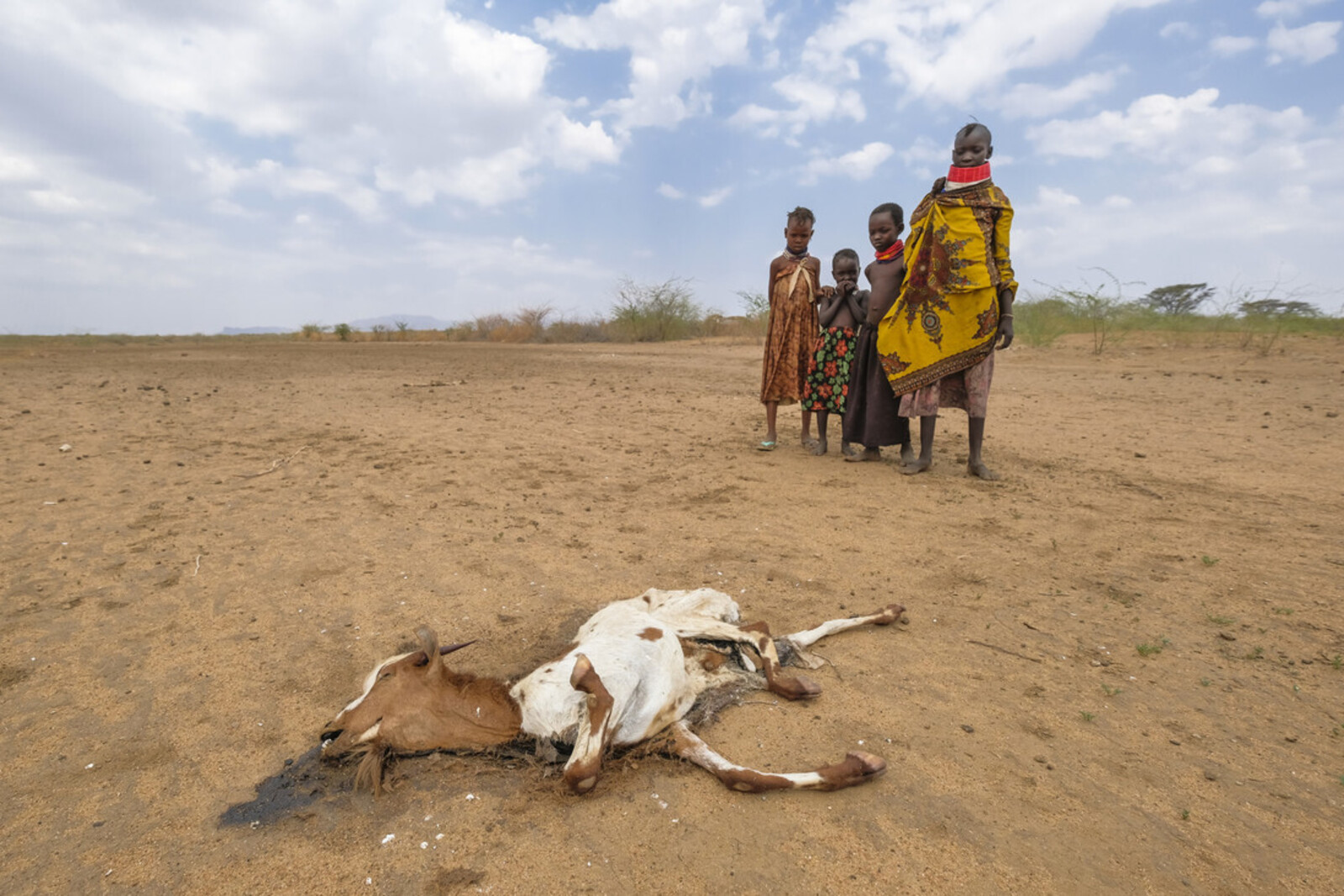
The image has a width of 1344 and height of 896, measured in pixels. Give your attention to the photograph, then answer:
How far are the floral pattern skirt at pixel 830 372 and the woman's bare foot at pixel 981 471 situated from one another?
1116 millimetres

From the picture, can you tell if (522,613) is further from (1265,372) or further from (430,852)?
(1265,372)

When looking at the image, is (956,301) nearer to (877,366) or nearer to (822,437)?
(877,366)

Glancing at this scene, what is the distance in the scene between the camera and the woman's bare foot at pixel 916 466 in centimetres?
525

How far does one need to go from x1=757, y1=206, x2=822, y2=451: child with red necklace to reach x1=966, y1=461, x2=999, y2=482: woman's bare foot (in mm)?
1519

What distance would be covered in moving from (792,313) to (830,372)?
592mm

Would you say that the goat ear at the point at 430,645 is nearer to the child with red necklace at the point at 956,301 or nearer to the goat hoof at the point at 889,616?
the goat hoof at the point at 889,616

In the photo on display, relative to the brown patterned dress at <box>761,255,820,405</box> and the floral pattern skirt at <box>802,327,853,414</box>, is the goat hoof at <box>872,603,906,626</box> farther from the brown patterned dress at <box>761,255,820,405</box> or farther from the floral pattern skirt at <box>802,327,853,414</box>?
the brown patterned dress at <box>761,255,820,405</box>

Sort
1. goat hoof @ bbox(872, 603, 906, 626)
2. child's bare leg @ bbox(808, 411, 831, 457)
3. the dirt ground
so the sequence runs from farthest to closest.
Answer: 1. child's bare leg @ bbox(808, 411, 831, 457)
2. goat hoof @ bbox(872, 603, 906, 626)
3. the dirt ground

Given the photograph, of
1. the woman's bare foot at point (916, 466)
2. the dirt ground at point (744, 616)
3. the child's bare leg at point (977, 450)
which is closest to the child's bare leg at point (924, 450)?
the woman's bare foot at point (916, 466)

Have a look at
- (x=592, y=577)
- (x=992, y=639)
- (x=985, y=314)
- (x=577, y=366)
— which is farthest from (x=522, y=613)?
(x=577, y=366)

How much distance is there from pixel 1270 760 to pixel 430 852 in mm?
2353

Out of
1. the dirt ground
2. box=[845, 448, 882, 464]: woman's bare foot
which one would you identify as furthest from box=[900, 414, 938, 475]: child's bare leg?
box=[845, 448, 882, 464]: woman's bare foot

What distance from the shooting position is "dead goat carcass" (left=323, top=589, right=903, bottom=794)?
1.89 meters

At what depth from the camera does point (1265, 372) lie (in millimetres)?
9805
